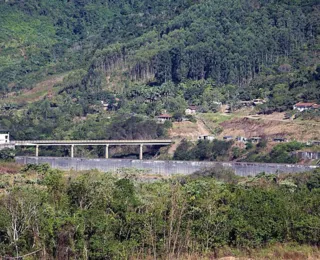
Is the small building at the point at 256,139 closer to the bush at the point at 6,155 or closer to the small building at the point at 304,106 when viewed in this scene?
the small building at the point at 304,106

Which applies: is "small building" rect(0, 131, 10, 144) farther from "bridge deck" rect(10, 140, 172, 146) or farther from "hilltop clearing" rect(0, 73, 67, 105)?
"hilltop clearing" rect(0, 73, 67, 105)

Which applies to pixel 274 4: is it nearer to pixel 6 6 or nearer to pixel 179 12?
pixel 179 12

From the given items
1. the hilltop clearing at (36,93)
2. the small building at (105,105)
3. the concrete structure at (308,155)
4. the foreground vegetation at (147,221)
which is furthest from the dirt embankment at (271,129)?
the foreground vegetation at (147,221)

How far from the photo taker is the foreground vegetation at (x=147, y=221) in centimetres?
3775

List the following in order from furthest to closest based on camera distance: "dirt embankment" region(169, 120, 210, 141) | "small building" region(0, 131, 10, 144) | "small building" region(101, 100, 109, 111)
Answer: "small building" region(101, 100, 109, 111)
"dirt embankment" region(169, 120, 210, 141)
"small building" region(0, 131, 10, 144)

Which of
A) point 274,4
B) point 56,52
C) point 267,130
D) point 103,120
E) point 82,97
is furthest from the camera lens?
point 56,52

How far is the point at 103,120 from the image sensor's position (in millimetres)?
100688

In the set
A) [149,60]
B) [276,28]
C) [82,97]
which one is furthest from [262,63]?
[82,97]

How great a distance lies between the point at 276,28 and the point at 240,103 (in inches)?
874

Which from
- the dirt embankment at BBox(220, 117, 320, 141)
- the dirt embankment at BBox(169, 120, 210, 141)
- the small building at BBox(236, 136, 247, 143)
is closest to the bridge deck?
the dirt embankment at BBox(169, 120, 210, 141)

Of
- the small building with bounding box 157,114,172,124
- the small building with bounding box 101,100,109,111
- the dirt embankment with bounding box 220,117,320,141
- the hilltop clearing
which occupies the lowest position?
the dirt embankment with bounding box 220,117,320,141

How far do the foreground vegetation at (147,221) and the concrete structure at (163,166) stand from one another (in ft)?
86.9

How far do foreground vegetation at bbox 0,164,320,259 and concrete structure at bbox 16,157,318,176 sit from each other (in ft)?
86.9

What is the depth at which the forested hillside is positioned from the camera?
10394cm
